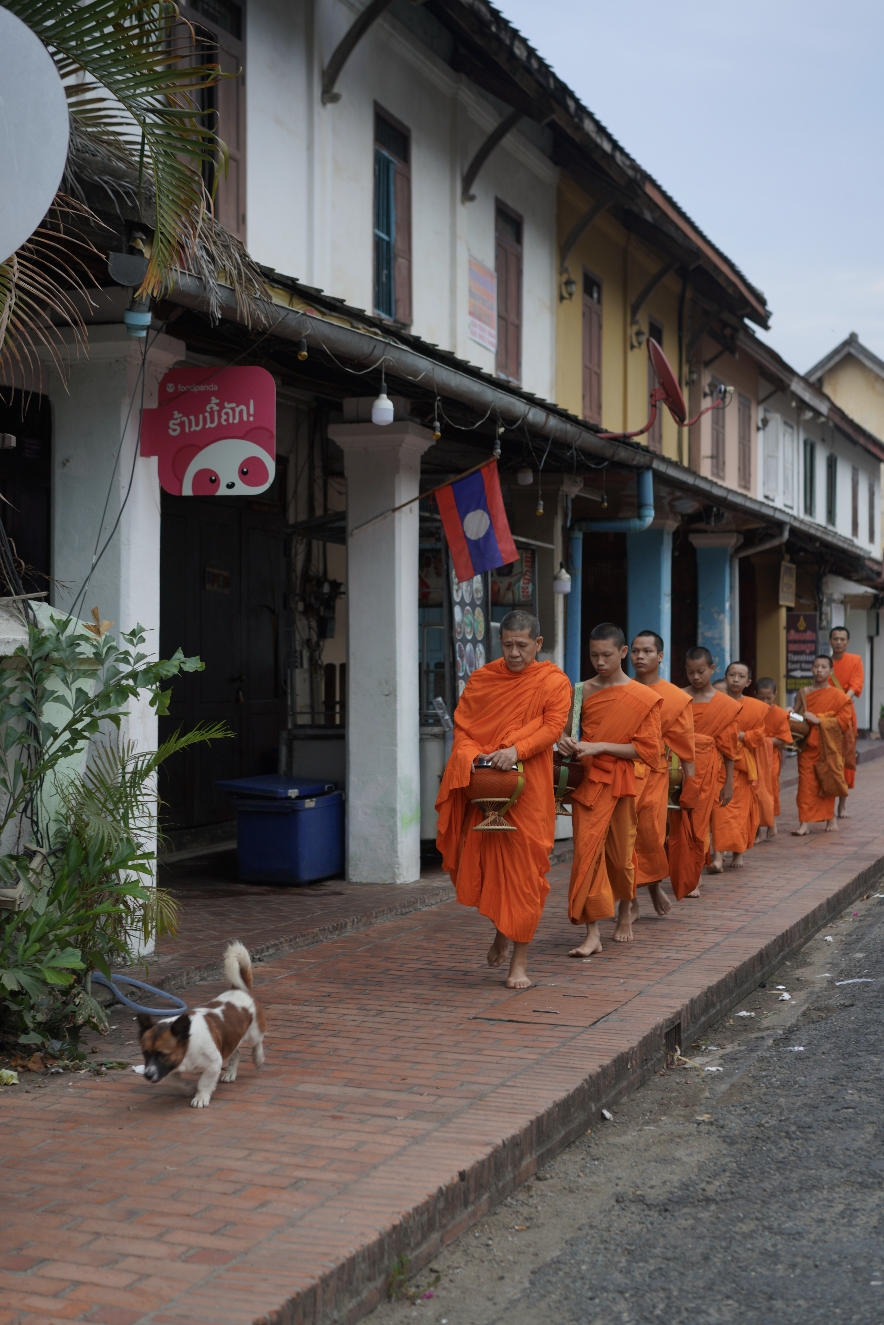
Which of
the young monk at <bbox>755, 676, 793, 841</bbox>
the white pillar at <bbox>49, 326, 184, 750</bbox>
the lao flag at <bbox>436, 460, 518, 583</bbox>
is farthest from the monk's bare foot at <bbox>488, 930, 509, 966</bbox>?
the young monk at <bbox>755, 676, 793, 841</bbox>

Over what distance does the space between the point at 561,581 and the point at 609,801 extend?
5.22 meters

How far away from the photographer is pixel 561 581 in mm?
12891

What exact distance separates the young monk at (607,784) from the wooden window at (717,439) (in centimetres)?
1367

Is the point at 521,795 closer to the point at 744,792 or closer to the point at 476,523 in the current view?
the point at 476,523

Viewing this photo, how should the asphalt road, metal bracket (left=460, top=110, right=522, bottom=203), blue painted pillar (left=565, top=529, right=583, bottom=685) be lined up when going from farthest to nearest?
blue painted pillar (left=565, top=529, right=583, bottom=685) → metal bracket (left=460, top=110, right=522, bottom=203) → the asphalt road

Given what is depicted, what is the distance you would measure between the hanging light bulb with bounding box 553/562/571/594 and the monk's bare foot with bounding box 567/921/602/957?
210 inches

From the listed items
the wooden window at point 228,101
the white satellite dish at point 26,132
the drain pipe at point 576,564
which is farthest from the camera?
the drain pipe at point 576,564

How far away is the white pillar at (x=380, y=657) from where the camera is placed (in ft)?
31.9

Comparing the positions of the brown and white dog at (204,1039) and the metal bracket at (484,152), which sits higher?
the metal bracket at (484,152)

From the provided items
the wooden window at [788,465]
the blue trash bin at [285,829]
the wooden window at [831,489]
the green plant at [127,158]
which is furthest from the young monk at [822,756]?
the wooden window at [831,489]

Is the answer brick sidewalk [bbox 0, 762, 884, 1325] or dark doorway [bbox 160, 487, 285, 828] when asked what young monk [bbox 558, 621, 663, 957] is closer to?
brick sidewalk [bbox 0, 762, 884, 1325]

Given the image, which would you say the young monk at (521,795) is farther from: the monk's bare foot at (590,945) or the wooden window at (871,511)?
the wooden window at (871,511)

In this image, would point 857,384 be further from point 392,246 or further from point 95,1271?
point 95,1271

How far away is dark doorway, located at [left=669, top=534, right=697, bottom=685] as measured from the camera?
2105cm
